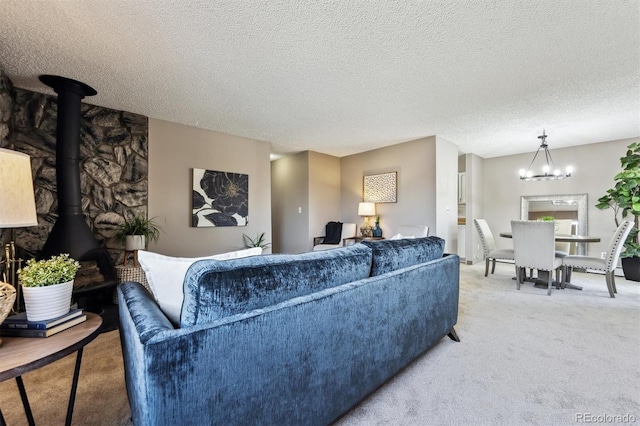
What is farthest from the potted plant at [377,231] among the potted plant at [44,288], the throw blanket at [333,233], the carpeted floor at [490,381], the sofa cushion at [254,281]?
the potted plant at [44,288]

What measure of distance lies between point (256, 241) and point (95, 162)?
2392 millimetres

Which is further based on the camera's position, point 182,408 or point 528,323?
point 528,323

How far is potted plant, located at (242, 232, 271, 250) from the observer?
461 cm

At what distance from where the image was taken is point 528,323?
2.61m

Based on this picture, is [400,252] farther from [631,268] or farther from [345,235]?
[631,268]

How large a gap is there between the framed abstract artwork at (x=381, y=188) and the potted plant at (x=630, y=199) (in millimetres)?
3172

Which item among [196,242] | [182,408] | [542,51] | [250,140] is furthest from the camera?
[250,140]

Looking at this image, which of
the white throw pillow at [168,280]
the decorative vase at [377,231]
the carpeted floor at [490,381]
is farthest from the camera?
the decorative vase at [377,231]

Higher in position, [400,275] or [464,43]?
[464,43]

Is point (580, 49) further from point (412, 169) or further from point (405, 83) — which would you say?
point (412, 169)

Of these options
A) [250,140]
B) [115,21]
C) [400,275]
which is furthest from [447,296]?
[250,140]

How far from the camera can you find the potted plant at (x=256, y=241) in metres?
4.61

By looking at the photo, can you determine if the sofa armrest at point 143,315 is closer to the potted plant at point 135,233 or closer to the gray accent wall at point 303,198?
the potted plant at point 135,233

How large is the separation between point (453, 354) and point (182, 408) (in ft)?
6.18
